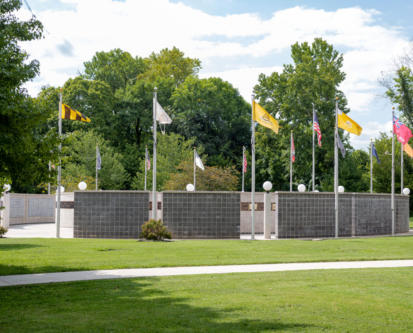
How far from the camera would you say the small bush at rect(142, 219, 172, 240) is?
2152 centimetres

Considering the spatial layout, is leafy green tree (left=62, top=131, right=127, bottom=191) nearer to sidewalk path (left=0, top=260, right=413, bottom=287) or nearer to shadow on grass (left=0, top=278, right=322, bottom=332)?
sidewalk path (left=0, top=260, right=413, bottom=287)

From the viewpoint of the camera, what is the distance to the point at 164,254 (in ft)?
52.3

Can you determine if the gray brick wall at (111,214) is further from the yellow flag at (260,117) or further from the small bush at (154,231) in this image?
the yellow flag at (260,117)

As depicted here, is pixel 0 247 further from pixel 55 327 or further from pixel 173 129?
pixel 173 129

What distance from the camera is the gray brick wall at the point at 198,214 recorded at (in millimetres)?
23703

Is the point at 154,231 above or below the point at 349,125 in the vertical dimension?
below

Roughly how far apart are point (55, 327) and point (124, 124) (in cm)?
5653

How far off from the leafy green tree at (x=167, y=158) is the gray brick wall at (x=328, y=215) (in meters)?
25.1

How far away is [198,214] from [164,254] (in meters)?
7.90

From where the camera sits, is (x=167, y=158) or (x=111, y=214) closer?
(x=111, y=214)

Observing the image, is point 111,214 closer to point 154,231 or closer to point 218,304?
point 154,231

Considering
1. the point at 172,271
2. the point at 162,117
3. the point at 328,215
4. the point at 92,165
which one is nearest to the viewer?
the point at 172,271

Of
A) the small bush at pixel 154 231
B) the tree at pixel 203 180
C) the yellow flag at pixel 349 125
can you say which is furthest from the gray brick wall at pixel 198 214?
the tree at pixel 203 180

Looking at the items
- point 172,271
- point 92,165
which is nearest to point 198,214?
point 172,271
